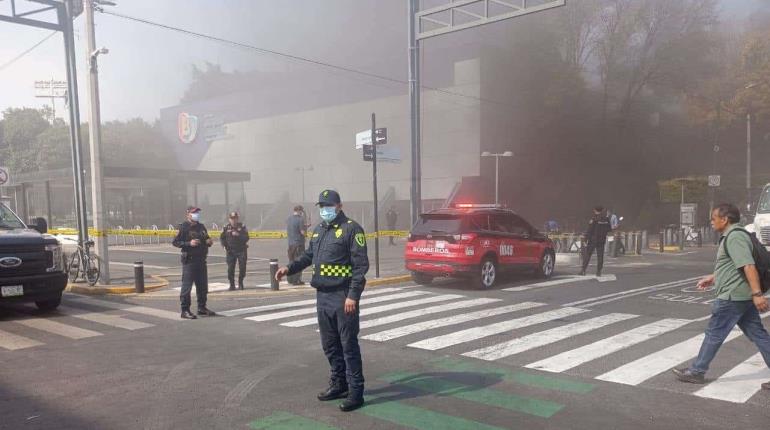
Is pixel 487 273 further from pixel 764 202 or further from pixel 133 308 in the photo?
pixel 764 202

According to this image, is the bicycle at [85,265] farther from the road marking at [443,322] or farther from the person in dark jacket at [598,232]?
the person in dark jacket at [598,232]

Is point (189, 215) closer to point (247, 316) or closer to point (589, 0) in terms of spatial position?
point (247, 316)

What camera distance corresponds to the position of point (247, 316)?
365 inches

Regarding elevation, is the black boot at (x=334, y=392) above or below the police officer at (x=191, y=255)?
below

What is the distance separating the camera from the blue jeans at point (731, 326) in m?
5.12

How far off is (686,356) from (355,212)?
1419 inches

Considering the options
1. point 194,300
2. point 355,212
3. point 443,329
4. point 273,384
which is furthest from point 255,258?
point 355,212

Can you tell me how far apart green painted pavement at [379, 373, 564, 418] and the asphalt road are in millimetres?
20

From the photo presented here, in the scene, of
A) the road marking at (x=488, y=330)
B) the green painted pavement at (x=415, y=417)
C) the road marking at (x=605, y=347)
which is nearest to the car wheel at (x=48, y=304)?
the road marking at (x=488, y=330)

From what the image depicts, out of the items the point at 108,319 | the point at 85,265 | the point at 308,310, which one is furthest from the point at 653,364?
the point at 85,265

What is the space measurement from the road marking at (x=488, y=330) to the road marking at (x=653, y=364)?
6.49 ft

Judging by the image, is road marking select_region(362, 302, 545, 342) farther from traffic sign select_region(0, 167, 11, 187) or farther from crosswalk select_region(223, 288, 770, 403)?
traffic sign select_region(0, 167, 11, 187)

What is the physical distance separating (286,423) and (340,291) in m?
1.16

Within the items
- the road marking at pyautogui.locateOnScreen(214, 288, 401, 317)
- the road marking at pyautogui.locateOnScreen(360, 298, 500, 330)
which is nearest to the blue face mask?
the road marking at pyautogui.locateOnScreen(360, 298, 500, 330)
